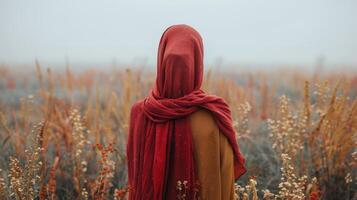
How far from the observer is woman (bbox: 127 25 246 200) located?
6.83ft

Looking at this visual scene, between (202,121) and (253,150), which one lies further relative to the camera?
(253,150)

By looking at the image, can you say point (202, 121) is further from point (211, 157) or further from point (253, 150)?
point (253, 150)

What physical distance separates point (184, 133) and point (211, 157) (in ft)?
0.63

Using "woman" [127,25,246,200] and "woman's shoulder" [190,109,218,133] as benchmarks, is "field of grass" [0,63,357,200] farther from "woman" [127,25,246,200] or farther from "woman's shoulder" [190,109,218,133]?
"woman's shoulder" [190,109,218,133]

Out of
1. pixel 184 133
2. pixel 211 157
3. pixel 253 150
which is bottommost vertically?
pixel 253 150

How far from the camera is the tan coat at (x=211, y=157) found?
2090mm

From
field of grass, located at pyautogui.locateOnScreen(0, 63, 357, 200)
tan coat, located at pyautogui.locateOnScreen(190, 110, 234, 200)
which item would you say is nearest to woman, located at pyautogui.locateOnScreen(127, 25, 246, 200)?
tan coat, located at pyautogui.locateOnScreen(190, 110, 234, 200)

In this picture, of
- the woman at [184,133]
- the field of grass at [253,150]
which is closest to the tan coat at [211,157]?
the woman at [184,133]

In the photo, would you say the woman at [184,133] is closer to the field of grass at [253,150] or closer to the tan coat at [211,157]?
the tan coat at [211,157]

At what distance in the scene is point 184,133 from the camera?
2.09 m

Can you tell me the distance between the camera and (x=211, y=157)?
2.10 meters

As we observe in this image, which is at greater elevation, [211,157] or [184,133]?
[184,133]

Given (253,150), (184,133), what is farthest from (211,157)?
(253,150)

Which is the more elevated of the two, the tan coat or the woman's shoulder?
the woman's shoulder
